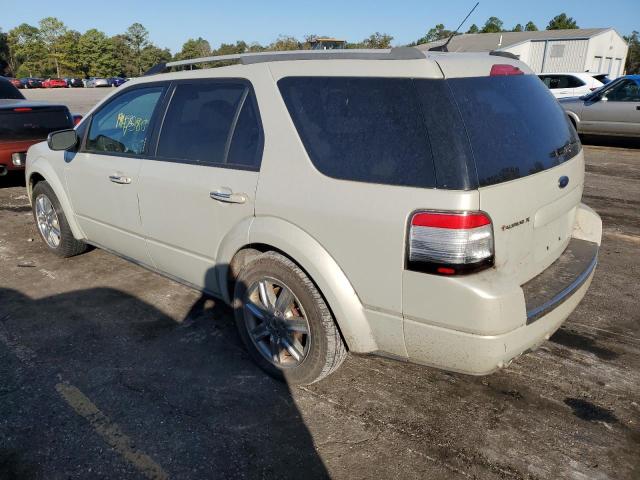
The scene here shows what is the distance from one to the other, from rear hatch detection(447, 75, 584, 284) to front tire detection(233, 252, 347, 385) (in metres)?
0.99

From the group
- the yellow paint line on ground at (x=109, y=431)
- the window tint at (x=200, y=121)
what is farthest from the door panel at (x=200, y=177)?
the yellow paint line on ground at (x=109, y=431)

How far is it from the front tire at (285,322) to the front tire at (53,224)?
99.2 inches

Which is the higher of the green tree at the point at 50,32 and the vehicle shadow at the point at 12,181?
the green tree at the point at 50,32

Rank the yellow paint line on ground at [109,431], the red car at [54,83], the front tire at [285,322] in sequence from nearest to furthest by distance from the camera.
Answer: the yellow paint line on ground at [109,431], the front tire at [285,322], the red car at [54,83]

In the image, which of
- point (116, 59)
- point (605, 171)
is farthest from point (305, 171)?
point (116, 59)

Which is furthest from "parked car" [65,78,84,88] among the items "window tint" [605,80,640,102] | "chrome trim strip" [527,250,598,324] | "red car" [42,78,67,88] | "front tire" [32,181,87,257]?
"chrome trim strip" [527,250,598,324]

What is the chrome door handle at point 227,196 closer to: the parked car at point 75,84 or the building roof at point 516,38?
the building roof at point 516,38

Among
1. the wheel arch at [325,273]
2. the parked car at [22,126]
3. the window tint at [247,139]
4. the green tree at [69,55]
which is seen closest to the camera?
the wheel arch at [325,273]

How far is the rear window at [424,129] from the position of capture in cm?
232

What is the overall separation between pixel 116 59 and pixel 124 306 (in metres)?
107

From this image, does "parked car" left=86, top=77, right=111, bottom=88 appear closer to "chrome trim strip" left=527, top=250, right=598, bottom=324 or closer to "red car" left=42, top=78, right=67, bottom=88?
"red car" left=42, top=78, right=67, bottom=88

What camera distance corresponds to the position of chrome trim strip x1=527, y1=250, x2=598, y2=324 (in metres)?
2.46

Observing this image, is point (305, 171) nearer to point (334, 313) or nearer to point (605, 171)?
point (334, 313)

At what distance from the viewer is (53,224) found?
5086mm
